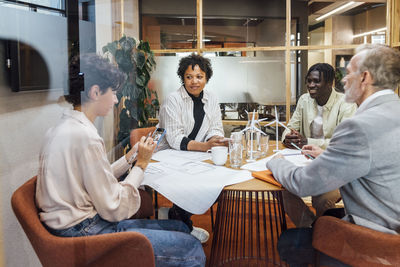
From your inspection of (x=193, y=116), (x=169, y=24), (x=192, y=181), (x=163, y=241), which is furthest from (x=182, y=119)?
(x=163, y=241)

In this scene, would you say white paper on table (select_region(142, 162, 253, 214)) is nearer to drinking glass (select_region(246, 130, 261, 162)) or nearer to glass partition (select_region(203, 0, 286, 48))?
drinking glass (select_region(246, 130, 261, 162))

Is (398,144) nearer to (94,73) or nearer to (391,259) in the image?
(391,259)

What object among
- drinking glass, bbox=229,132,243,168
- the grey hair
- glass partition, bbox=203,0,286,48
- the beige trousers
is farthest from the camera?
glass partition, bbox=203,0,286,48

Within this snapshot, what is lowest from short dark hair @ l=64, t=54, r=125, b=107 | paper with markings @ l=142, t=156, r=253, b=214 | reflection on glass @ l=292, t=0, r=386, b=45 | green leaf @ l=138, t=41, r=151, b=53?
paper with markings @ l=142, t=156, r=253, b=214

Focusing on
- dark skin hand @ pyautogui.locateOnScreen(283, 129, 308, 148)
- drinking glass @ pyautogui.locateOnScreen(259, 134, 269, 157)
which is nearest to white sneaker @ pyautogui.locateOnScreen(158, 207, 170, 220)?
drinking glass @ pyautogui.locateOnScreen(259, 134, 269, 157)

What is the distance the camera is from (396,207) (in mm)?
1116

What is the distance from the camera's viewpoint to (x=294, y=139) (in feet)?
6.66

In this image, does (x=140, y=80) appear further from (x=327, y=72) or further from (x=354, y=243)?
(x=354, y=243)

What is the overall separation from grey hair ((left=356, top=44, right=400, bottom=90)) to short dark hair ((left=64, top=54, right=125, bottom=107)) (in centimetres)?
90

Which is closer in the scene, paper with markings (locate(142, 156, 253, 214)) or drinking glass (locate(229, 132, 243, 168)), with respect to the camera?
paper with markings (locate(142, 156, 253, 214))

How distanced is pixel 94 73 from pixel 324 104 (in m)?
1.13

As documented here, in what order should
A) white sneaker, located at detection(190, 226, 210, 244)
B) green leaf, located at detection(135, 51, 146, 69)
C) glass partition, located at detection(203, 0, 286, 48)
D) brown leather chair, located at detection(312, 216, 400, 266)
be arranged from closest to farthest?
1. brown leather chair, located at detection(312, 216, 400, 266)
2. white sneaker, located at detection(190, 226, 210, 244)
3. green leaf, located at detection(135, 51, 146, 69)
4. glass partition, located at detection(203, 0, 286, 48)

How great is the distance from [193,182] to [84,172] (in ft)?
1.75

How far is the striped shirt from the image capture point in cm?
213
